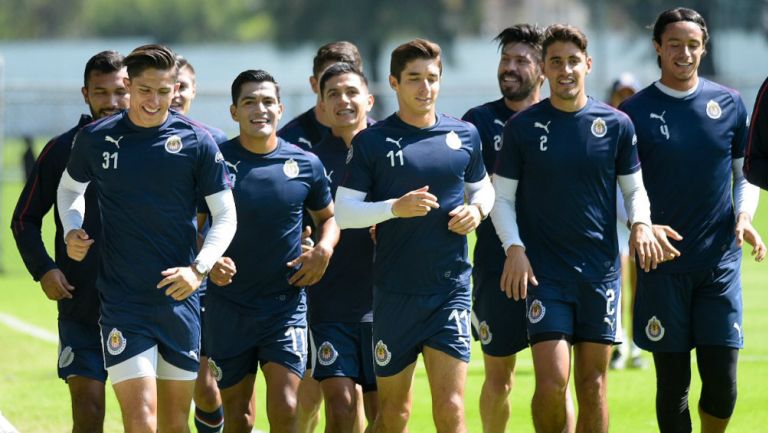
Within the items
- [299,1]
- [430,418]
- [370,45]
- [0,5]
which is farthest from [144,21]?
[430,418]

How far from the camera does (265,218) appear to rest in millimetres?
8062

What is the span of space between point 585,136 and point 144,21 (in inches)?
3510

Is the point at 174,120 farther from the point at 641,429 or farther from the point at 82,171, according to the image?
the point at 641,429

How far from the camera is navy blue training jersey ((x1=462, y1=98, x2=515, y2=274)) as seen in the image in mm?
8727

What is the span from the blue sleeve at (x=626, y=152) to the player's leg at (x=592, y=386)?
974mm

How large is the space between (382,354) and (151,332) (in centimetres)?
124

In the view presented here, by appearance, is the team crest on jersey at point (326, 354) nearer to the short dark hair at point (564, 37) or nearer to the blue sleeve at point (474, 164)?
the blue sleeve at point (474, 164)

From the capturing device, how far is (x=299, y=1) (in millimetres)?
69500

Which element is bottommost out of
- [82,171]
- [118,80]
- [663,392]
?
[663,392]

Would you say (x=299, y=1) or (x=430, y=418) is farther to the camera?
(x=299, y=1)

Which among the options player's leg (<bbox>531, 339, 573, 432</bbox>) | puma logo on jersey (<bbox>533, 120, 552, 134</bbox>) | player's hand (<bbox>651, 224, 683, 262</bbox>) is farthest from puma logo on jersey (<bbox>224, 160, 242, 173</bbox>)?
player's hand (<bbox>651, 224, 683, 262</bbox>)

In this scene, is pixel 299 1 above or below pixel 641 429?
above

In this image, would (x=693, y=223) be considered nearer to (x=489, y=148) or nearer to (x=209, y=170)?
(x=489, y=148)

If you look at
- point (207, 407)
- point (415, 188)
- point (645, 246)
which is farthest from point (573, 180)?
point (207, 407)
